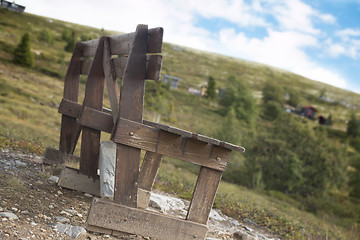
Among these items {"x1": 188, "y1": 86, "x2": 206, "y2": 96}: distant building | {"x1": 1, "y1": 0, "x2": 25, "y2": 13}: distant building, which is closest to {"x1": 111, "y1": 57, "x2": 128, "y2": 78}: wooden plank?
{"x1": 188, "y1": 86, "x2": 206, "y2": 96}: distant building

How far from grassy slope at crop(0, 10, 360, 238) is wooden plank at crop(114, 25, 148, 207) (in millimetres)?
6134

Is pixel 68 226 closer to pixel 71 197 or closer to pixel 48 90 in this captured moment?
pixel 71 197

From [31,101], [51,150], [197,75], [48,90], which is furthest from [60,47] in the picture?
[51,150]

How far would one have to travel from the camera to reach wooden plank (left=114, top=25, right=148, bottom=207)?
4277mm

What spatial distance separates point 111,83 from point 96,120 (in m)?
1.01

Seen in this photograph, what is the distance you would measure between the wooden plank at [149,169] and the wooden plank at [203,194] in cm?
221

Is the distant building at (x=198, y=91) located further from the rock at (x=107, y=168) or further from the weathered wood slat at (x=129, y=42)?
the weathered wood slat at (x=129, y=42)

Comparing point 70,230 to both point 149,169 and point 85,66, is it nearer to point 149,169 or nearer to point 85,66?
point 149,169

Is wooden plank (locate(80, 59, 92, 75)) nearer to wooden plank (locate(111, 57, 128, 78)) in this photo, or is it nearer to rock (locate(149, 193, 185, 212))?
wooden plank (locate(111, 57, 128, 78))

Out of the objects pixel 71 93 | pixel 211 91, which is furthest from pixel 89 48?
pixel 211 91

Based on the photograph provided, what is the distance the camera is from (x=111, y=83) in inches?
205

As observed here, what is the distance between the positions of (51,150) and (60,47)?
86.9 m

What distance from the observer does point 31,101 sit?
39062mm

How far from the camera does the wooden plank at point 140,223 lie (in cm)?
427
